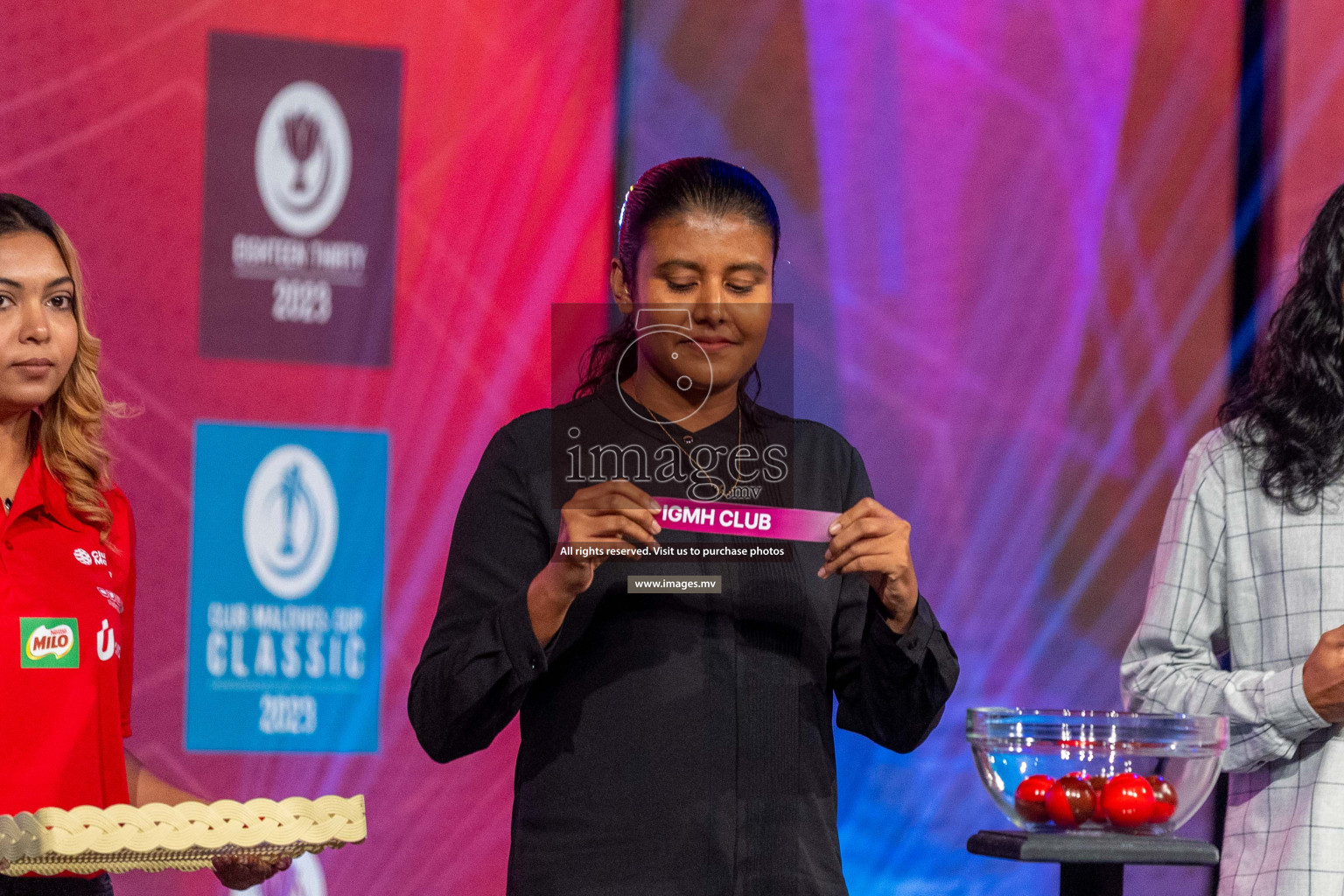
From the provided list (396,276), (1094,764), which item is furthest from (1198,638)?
(396,276)

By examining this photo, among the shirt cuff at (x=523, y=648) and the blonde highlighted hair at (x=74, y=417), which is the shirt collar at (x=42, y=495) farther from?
the shirt cuff at (x=523, y=648)

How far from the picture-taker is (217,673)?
2.63 metres

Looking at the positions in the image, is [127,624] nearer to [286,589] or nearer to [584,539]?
[584,539]

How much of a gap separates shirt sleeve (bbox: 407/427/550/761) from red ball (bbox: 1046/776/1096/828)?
0.51 m

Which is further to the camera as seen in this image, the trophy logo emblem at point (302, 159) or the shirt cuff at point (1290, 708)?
the trophy logo emblem at point (302, 159)

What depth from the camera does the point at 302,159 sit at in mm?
2717

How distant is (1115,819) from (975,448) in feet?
5.78

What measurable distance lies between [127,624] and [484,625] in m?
0.59

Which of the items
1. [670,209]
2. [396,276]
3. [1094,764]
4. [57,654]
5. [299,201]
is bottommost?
[1094,764]

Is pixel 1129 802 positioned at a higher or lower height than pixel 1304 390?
lower

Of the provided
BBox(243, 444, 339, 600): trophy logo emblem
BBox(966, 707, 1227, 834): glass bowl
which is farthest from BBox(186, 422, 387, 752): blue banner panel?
BBox(966, 707, 1227, 834): glass bowl

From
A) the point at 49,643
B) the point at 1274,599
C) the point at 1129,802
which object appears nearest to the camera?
the point at 1129,802

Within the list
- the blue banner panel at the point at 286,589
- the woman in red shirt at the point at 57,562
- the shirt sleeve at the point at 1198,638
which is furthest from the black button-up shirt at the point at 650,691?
the blue banner panel at the point at 286,589

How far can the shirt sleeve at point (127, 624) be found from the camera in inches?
67.9
